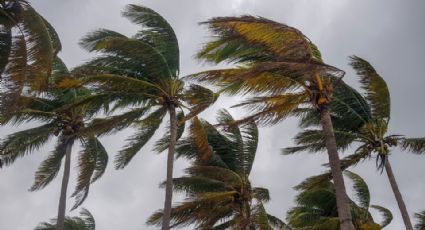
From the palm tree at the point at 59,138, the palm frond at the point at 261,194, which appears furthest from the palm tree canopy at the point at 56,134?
the palm frond at the point at 261,194

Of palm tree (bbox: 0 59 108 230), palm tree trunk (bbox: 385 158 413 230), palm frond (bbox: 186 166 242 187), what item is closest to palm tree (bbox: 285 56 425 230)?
palm tree trunk (bbox: 385 158 413 230)

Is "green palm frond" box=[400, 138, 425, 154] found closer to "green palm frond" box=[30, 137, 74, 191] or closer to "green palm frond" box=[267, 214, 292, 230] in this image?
"green palm frond" box=[267, 214, 292, 230]

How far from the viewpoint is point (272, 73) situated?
14844 millimetres

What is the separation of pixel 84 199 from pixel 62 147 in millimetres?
2696

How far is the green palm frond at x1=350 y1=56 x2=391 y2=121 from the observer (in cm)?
2059

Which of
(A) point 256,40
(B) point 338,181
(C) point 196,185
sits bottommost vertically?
(B) point 338,181

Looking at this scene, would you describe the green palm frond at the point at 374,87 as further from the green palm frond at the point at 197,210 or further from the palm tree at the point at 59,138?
the palm tree at the point at 59,138

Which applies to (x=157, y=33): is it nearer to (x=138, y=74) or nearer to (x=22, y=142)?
(x=138, y=74)

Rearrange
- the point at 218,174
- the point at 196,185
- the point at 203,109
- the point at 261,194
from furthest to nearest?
the point at 261,194, the point at 196,185, the point at 218,174, the point at 203,109

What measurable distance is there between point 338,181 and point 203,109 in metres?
6.85

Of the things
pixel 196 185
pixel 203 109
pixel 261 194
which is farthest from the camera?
pixel 261 194

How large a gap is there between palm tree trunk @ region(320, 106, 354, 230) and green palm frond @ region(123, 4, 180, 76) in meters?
7.44

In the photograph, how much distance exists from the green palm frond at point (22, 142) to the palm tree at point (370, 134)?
38.5ft

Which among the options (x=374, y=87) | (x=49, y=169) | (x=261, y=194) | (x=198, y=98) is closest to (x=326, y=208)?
(x=261, y=194)
